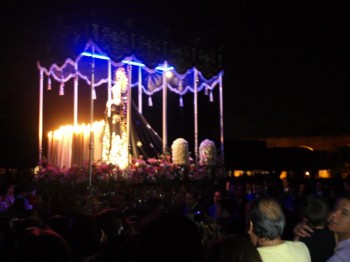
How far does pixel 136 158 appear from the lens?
11.6m

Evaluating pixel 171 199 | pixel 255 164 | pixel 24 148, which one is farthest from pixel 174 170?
pixel 255 164

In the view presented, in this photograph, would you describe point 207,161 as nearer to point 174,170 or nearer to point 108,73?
point 174,170

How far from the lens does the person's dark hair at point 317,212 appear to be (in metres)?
4.07

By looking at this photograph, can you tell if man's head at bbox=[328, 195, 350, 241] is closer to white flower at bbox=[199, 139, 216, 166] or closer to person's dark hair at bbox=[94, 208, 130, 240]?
person's dark hair at bbox=[94, 208, 130, 240]

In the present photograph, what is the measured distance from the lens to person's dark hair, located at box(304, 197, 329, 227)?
4.07m

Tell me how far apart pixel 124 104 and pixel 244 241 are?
378 inches

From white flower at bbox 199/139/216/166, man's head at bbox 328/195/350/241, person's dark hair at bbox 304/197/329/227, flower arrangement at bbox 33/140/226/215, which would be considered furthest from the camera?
white flower at bbox 199/139/216/166

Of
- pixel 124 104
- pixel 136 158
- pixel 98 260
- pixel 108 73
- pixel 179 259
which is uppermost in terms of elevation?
pixel 108 73

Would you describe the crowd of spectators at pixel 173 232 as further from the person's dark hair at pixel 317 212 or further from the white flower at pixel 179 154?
the white flower at pixel 179 154

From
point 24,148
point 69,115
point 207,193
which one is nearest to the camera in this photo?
point 207,193

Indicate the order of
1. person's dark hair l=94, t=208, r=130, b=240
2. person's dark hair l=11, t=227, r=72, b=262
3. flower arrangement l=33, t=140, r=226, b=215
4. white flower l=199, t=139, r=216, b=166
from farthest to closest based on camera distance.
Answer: white flower l=199, t=139, r=216, b=166
flower arrangement l=33, t=140, r=226, b=215
person's dark hair l=94, t=208, r=130, b=240
person's dark hair l=11, t=227, r=72, b=262

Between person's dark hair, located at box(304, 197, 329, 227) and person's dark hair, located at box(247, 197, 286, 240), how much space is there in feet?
3.60

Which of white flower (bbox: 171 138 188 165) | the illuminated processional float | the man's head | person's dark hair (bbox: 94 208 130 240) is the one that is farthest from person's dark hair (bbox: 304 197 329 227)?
white flower (bbox: 171 138 188 165)

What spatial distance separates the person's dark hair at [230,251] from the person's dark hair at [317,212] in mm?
1902
